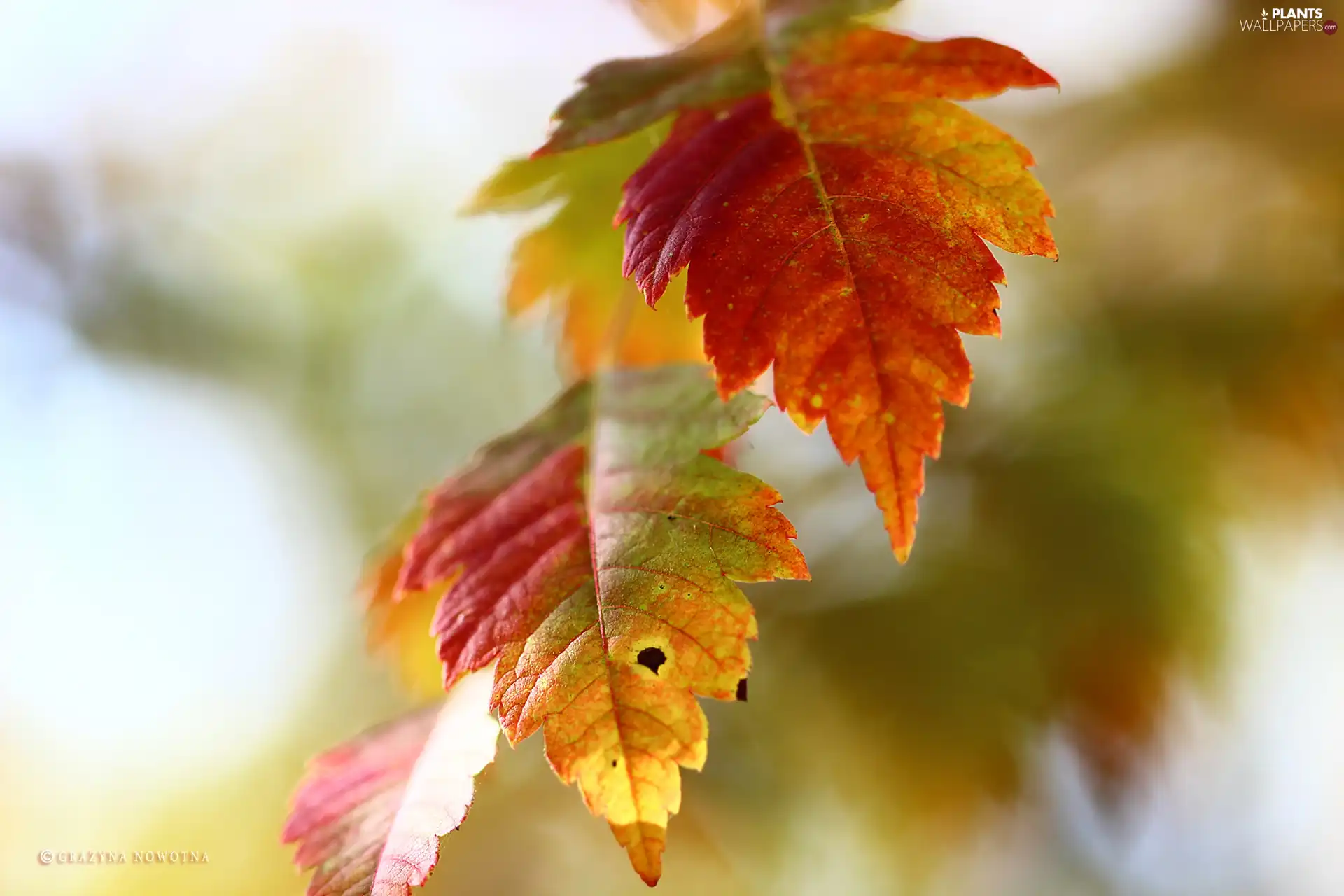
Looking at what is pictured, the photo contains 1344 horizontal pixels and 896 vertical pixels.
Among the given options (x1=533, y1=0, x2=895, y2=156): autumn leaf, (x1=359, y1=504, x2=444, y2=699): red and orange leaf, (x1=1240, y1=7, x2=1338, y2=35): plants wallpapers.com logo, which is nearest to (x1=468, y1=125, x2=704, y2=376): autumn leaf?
(x1=533, y1=0, x2=895, y2=156): autumn leaf

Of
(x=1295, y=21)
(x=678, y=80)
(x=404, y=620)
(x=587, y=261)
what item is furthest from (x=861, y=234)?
(x=1295, y=21)

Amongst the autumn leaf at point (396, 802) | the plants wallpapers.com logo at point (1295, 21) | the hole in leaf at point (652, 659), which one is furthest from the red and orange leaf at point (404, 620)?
the plants wallpapers.com logo at point (1295, 21)

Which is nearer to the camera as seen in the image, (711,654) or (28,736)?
(711,654)

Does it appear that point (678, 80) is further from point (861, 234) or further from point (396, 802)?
point (396, 802)

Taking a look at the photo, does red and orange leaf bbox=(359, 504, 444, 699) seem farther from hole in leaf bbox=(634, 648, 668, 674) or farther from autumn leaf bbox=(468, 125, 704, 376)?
hole in leaf bbox=(634, 648, 668, 674)

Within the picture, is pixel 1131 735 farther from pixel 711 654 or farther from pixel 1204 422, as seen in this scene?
pixel 711 654

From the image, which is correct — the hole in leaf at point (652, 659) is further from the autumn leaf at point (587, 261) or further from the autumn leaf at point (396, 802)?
the autumn leaf at point (587, 261)

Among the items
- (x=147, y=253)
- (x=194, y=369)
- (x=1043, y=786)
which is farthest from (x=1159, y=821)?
(x=147, y=253)
